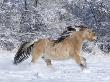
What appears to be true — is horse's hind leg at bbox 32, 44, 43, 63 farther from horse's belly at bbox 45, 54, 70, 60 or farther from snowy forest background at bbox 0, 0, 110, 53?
snowy forest background at bbox 0, 0, 110, 53

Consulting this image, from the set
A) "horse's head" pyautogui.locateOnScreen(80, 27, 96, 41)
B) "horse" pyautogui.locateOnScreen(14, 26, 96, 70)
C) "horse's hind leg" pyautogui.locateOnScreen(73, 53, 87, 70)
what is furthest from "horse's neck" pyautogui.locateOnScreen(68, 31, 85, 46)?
"horse's hind leg" pyautogui.locateOnScreen(73, 53, 87, 70)

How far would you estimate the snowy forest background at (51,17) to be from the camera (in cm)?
2716

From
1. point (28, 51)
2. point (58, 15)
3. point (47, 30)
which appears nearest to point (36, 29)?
point (47, 30)

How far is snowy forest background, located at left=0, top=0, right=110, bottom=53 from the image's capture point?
27.2 m

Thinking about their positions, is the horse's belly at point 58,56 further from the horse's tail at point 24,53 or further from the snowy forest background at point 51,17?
the snowy forest background at point 51,17

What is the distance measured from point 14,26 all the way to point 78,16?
4702 mm

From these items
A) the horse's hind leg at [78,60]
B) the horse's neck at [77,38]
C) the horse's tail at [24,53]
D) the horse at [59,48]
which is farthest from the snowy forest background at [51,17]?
the horse's hind leg at [78,60]

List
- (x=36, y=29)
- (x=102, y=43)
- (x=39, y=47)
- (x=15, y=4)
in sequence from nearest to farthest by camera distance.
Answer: (x=39, y=47) → (x=102, y=43) → (x=36, y=29) → (x=15, y=4)

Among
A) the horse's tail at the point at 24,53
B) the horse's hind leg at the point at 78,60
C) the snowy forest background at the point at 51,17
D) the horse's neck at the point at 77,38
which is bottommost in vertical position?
the snowy forest background at the point at 51,17

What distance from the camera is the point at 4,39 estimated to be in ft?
81.5

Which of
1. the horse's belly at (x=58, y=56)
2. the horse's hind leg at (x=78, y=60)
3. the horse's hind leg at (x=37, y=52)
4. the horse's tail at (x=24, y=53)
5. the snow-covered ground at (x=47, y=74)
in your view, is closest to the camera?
the snow-covered ground at (x=47, y=74)

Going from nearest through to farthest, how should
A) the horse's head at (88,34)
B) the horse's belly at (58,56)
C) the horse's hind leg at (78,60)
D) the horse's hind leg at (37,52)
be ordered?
the horse's hind leg at (78,60) → the horse's hind leg at (37,52) → the horse's belly at (58,56) → the horse's head at (88,34)

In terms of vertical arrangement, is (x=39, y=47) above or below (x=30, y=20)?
above

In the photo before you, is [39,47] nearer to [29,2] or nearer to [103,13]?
[103,13]
